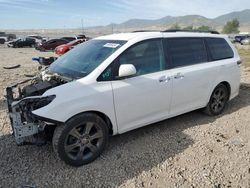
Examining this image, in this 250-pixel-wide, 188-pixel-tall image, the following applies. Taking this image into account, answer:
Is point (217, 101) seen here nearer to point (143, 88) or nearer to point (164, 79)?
point (164, 79)

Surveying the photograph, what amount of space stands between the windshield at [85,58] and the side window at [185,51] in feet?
3.08

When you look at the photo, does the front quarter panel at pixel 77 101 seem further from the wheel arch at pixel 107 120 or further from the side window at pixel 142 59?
the side window at pixel 142 59

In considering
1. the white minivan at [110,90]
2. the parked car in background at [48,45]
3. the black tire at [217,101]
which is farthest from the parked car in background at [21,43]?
the black tire at [217,101]

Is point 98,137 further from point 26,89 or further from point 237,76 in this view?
point 237,76

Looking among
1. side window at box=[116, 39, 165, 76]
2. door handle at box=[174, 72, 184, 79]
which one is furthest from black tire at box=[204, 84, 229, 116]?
side window at box=[116, 39, 165, 76]

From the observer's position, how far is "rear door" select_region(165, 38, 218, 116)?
4.66m

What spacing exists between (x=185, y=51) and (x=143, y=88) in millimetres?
1284

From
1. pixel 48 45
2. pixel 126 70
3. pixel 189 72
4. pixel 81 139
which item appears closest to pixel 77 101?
pixel 81 139

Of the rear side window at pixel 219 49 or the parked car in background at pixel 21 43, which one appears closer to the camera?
the rear side window at pixel 219 49

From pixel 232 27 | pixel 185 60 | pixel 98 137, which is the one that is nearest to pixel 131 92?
pixel 98 137

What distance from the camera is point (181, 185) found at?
11.1 ft

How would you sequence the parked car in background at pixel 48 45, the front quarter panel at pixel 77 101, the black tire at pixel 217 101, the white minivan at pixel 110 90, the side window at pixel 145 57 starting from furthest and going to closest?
the parked car in background at pixel 48 45, the black tire at pixel 217 101, the side window at pixel 145 57, the white minivan at pixel 110 90, the front quarter panel at pixel 77 101

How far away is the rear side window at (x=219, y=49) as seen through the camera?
17.8ft

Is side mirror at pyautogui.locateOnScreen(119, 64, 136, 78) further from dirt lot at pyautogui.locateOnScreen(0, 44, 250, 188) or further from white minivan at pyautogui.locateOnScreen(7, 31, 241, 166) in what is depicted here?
dirt lot at pyautogui.locateOnScreen(0, 44, 250, 188)
